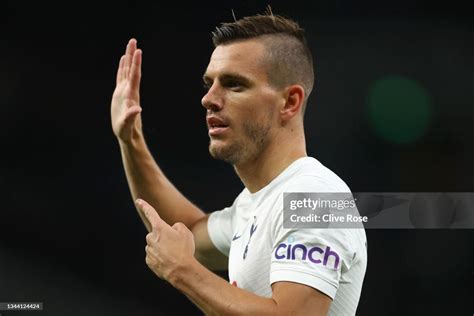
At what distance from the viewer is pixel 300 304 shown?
1.68 metres

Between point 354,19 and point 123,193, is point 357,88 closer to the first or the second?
point 354,19

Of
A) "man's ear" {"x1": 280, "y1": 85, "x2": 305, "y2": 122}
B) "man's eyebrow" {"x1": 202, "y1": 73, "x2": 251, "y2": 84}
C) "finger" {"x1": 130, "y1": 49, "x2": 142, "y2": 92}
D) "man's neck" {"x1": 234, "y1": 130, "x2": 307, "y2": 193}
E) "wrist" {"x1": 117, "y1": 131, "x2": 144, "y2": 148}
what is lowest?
"man's neck" {"x1": 234, "y1": 130, "x2": 307, "y2": 193}

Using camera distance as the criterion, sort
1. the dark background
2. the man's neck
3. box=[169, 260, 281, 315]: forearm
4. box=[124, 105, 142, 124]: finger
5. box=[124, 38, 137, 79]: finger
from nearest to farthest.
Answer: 1. box=[169, 260, 281, 315]: forearm
2. the man's neck
3. box=[124, 105, 142, 124]: finger
4. box=[124, 38, 137, 79]: finger
5. the dark background

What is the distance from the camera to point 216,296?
1696 mm

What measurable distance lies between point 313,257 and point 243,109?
0.66 meters

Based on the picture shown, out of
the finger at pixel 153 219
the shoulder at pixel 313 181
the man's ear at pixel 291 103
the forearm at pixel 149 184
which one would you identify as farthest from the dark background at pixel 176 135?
the finger at pixel 153 219

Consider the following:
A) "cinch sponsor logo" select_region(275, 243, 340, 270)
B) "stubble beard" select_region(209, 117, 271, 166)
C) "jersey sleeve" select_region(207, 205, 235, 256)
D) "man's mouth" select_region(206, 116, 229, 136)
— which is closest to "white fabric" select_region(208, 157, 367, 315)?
"cinch sponsor logo" select_region(275, 243, 340, 270)

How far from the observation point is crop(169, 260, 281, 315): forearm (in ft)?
5.51

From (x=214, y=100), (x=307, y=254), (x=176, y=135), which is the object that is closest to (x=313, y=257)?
(x=307, y=254)

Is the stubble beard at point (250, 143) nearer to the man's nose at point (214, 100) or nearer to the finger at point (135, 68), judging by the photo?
the man's nose at point (214, 100)

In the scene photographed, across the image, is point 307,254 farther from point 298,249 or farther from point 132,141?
point 132,141

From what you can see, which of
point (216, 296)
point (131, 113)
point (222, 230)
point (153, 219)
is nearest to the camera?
point (216, 296)

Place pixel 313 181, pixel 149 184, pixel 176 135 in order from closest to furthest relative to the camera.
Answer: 1. pixel 313 181
2. pixel 149 184
3. pixel 176 135

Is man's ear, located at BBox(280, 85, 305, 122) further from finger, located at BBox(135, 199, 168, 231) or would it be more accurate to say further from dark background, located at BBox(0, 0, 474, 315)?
dark background, located at BBox(0, 0, 474, 315)
